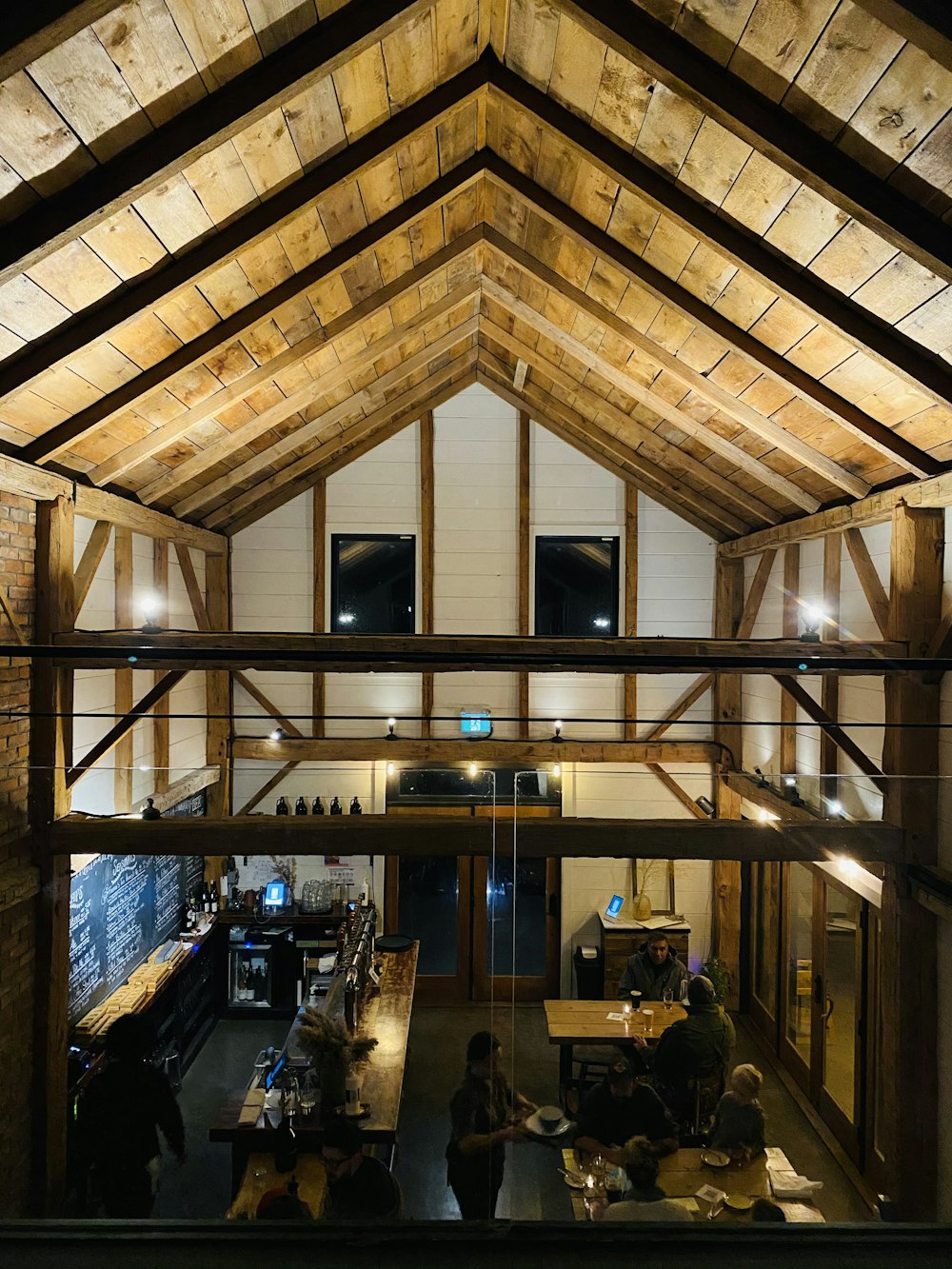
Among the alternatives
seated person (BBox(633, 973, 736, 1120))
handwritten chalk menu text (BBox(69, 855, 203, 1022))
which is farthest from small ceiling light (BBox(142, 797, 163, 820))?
seated person (BBox(633, 973, 736, 1120))

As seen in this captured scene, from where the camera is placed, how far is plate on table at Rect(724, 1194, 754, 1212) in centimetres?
148

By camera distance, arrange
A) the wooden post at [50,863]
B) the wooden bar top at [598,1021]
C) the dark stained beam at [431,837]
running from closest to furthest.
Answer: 1. the wooden post at [50,863]
2. the wooden bar top at [598,1021]
3. the dark stained beam at [431,837]

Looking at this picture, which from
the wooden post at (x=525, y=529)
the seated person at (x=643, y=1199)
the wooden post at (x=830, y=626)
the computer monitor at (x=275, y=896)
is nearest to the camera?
the seated person at (x=643, y=1199)

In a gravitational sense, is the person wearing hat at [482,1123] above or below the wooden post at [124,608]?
below

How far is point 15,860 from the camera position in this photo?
14.4 feet

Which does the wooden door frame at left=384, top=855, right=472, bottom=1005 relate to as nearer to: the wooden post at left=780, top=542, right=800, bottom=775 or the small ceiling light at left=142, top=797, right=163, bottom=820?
the small ceiling light at left=142, top=797, right=163, bottom=820

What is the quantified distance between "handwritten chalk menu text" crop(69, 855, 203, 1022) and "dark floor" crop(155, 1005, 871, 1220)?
252 cm

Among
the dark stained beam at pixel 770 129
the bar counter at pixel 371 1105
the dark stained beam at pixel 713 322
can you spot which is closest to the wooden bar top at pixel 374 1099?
the bar counter at pixel 371 1105

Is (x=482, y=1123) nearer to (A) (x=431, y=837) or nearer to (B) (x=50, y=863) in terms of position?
(A) (x=431, y=837)

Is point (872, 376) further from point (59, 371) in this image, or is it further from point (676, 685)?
point (676, 685)

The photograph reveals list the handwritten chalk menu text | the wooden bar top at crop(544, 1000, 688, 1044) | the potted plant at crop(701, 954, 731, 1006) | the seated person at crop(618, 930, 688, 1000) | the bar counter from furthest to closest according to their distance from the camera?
the handwritten chalk menu text < the seated person at crop(618, 930, 688, 1000) < the potted plant at crop(701, 954, 731, 1006) < the wooden bar top at crop(544, 1000, 688, 1044) < the bar counter

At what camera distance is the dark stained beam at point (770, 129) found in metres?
2.72

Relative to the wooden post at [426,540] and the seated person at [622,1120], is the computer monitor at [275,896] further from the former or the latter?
the wooden post at [426,540]

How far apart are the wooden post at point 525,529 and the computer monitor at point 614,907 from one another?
12.4ft
